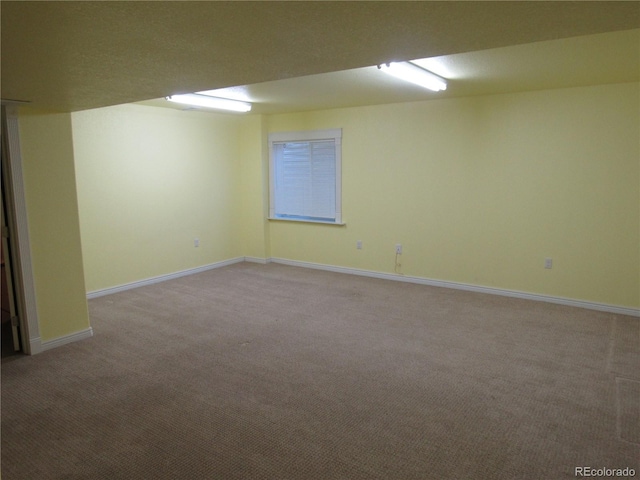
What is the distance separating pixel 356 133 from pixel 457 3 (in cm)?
440

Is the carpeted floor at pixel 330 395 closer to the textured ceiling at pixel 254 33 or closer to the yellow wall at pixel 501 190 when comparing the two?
the yellow wall at pixel 501 190

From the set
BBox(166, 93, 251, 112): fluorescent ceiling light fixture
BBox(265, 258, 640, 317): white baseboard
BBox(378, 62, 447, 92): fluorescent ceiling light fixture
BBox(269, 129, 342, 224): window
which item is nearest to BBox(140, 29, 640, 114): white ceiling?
BBox(378, 62, 447, 92): fluorescent ceiling light fixture

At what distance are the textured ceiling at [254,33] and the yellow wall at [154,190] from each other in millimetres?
2602

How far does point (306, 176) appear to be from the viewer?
6.44 metres

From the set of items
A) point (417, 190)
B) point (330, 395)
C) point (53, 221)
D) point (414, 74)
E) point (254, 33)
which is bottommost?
point (330, 395)

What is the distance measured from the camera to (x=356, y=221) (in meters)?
6.05

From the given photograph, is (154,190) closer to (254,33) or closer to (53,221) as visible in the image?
(53,221)

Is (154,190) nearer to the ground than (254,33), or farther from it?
nearer to the ground

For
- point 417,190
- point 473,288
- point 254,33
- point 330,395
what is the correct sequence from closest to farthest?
point 254,33 < point 330,395 < point 473,288 < point 417,190

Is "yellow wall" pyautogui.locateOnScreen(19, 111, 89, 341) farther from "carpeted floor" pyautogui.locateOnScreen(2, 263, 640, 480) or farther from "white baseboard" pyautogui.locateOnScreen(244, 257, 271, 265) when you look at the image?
"white baseboard" pyautogui.locateOnScreen(244, 257, 271, 265)

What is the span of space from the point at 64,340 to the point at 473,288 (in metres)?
4.35

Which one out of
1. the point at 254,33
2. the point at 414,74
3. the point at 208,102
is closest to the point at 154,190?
the point at 208,102

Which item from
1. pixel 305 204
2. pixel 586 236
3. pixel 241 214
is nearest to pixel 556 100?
pixel 586 236

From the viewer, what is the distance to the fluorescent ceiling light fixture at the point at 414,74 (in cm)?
338
